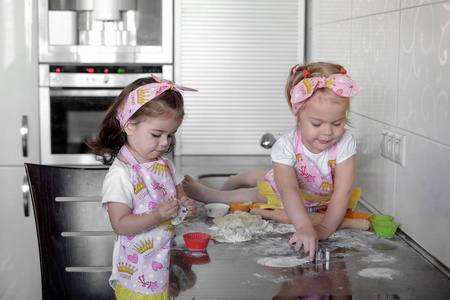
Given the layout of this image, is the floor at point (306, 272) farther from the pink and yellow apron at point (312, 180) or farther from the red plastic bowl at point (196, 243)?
the pink and yellow apron at point (312, 180)

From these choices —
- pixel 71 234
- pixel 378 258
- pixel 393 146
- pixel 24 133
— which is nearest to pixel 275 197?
pixel 393 146

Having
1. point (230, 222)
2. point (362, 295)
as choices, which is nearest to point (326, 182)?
point (230, 222)

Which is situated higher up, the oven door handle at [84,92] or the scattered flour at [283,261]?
the oven door handle at [84,92]

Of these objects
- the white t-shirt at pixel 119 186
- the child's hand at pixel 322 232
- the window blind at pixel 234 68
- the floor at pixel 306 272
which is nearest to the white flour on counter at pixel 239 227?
the floor at pixel 306 272

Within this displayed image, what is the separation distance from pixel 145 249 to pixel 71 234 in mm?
323

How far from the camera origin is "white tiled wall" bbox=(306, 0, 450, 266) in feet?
4.24

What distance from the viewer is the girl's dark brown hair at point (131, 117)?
1.36 meters

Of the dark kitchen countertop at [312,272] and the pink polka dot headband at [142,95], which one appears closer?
the dark kitchen countertop at [312,272]

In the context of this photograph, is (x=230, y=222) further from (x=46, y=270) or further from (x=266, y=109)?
(x=266, y=109)

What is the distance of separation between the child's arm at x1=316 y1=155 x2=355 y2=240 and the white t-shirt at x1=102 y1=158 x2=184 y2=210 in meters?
0.46

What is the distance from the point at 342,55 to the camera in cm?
216

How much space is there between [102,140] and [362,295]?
0.73 meters

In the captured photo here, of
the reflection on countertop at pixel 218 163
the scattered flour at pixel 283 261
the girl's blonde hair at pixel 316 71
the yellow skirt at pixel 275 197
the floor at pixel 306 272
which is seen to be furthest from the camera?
the reflection on countertop at pixel 218 163

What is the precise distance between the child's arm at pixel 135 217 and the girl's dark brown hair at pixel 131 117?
0.63 ft
